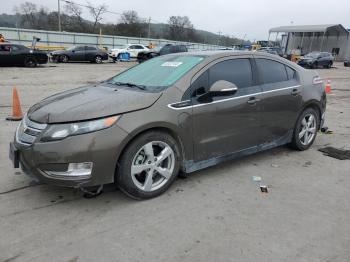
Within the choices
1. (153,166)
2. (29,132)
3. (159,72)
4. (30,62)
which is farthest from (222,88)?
(30,62)

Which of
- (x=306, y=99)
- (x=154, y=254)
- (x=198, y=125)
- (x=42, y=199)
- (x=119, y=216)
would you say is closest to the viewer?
(x=154, y=254)

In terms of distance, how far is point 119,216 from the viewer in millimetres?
3473

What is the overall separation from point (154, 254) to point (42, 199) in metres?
1.56

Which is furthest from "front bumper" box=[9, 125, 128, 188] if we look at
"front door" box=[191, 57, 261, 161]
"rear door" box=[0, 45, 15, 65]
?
"rear door" box=[0, 45, 15, 65]

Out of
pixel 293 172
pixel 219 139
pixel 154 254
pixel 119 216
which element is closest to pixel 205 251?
pixel 154 254

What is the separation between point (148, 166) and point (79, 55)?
25760 mm

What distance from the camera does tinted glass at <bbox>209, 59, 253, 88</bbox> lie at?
433 centimetres

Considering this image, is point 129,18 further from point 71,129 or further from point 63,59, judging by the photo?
point 71,129

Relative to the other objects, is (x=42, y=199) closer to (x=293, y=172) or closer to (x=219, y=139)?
(x=219, y=139)

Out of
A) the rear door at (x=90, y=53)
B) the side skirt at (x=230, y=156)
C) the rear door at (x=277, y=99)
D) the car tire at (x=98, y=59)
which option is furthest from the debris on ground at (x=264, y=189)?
the car tire at (x=98, y=59)

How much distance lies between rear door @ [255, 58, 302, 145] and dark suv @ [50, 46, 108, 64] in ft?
79.8

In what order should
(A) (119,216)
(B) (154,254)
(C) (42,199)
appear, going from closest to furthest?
(B) (154,254)
(A) (119,216)
(C) (42,199)

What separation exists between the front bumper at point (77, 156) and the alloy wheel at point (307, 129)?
3.24 meters

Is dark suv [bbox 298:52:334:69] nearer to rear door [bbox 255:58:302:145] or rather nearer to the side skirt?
rear door [bbox 255:58:302:145]
